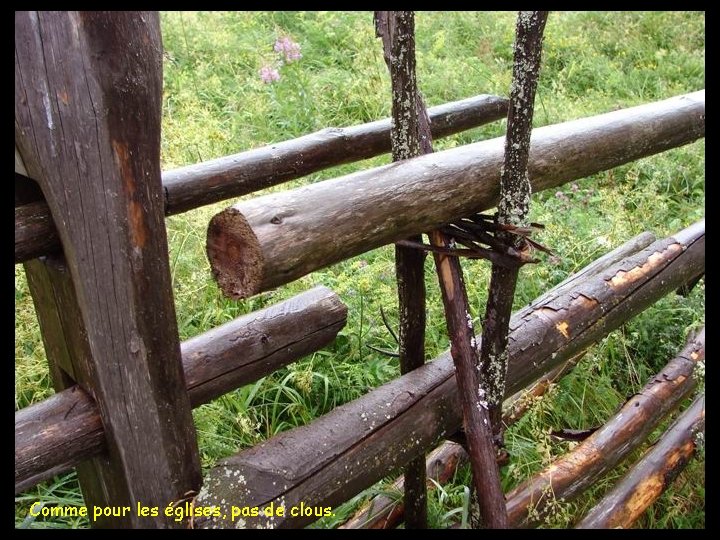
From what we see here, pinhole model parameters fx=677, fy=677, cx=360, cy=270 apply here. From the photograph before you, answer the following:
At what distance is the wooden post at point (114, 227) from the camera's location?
4.35ft

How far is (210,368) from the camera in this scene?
6.78ft

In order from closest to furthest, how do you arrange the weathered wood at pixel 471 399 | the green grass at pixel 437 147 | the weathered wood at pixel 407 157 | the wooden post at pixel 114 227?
1. the wooden post at pixel 114 227
2. the weathered wood at pixel 407 157
3. the weathered wood at pixel 471 399
4. the green grass at pixel 437 147

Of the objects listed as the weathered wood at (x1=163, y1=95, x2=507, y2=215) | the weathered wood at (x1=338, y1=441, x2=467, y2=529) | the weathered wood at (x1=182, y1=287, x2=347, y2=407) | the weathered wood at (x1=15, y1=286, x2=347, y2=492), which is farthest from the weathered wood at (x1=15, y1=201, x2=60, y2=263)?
the weathered wood at (x1=338, y1=441, x2=467, y2=529)

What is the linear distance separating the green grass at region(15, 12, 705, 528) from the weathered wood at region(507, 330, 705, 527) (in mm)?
98

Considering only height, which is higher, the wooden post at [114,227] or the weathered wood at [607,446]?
the wooden post at [114,227]

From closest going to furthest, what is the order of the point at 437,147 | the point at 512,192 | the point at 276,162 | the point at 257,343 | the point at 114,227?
the point at 114,227, the point at 512,192, the point at 257,343, the point at 276,162, the point at 437,147

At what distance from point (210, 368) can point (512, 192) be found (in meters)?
1.04

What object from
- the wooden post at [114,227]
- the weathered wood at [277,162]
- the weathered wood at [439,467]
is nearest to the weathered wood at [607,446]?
the weathered wood at [439,467]

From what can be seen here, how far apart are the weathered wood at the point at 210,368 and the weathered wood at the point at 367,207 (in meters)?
0.53

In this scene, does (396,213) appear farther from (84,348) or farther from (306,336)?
(84,348)

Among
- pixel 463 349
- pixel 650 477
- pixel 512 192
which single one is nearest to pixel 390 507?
pixel 463 349

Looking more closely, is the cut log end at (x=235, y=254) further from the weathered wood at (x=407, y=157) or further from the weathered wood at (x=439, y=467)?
the weathered wood at (x=439, y=467)

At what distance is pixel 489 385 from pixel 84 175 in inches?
52.1

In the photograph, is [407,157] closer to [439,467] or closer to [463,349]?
[463,349]
